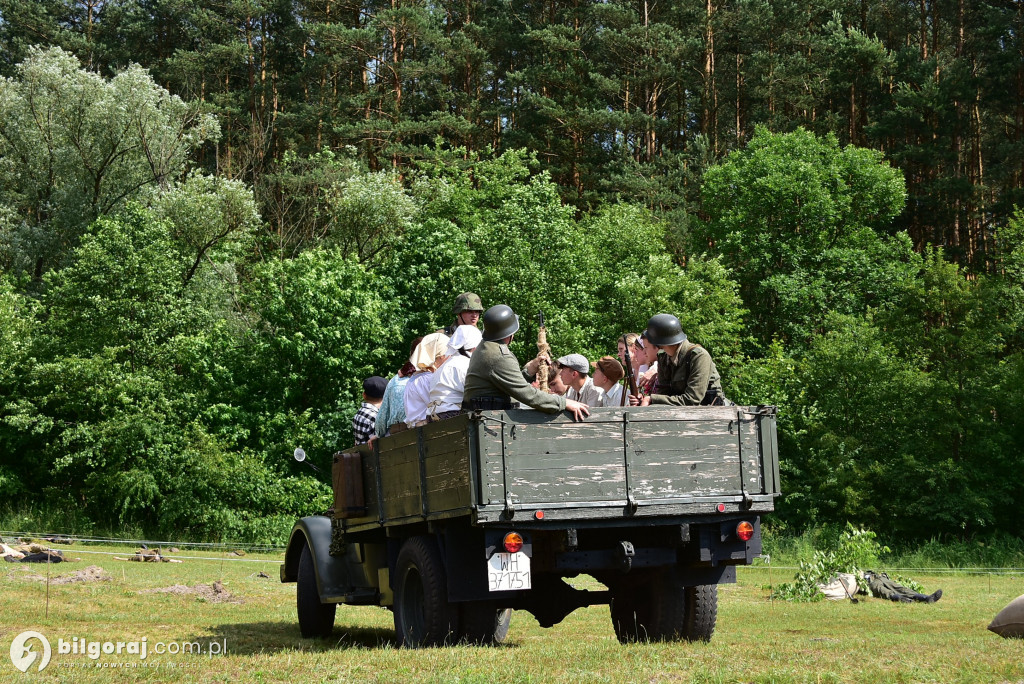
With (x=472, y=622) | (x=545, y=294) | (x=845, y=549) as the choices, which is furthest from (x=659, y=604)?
(x=545, y=294)

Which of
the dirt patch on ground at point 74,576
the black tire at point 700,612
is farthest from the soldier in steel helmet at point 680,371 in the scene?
the dirt patch on ground at point 74,576

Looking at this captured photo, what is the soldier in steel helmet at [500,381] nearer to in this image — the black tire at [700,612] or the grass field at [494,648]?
the grass field at [494,648]

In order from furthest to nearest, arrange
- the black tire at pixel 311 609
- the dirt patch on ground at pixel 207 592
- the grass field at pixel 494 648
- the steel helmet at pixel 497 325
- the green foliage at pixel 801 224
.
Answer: the green foliage at pixel 801 224 → the dirt patch on ground at pixel 207 592 → the black tire at pixel 311 609 → the steel helmet at pixel 497 325 → the grass field at pixel 494 648

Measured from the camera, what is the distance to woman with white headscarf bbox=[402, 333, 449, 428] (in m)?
10.3

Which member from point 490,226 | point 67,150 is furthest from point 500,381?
point 67,150

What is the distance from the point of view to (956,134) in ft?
154

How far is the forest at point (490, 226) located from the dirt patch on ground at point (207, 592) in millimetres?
14500

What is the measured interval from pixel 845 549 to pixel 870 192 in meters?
30.1

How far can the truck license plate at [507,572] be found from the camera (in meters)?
8.48

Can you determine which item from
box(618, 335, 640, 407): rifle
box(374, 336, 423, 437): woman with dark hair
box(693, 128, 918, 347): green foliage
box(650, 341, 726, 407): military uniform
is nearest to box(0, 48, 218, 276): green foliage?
box(693, 128, 918, 347): green foliage

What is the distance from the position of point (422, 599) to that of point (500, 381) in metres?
1.95

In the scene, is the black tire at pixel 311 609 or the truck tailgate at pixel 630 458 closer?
the truck tailgate at pixel 630 458

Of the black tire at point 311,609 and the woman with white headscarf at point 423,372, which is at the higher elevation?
the woman with white headscarf at point 423,372

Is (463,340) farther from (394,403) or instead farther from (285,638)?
(285,638)
